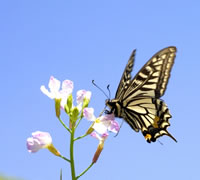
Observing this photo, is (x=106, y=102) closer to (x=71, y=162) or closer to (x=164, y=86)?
(x=164, y=86)

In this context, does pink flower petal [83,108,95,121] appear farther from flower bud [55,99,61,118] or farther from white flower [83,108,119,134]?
flower bud [55,99,61,118]

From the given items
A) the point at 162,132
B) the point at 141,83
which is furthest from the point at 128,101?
the point at 162,132

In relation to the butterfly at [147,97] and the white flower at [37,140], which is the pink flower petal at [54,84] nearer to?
the white flower at [37,140]

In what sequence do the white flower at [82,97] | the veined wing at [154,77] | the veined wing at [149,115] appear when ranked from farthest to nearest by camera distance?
the veined wing at [149,115] < the veined wing at [154,77] < the white flower at [82,97]

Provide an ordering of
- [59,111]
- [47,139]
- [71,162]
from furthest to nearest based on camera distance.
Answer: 1. [59,111]
2. [47,139]
3. [71,162]

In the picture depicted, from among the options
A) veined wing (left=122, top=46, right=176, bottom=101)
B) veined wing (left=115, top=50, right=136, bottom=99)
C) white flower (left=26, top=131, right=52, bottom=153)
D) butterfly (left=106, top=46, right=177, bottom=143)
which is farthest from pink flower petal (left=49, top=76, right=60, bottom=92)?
veined wing (left=122, top=46, right=176, bottom=101)

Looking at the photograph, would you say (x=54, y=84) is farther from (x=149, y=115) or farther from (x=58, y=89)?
(x=149, y=115)

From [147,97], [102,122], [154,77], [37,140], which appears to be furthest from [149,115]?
[37,140]

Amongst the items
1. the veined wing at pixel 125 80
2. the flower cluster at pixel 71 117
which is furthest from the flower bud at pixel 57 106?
the veined wing at pixel 125 80
